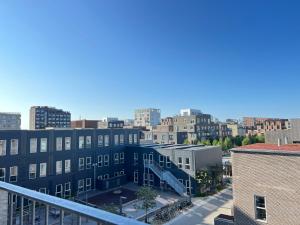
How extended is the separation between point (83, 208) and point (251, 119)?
142m

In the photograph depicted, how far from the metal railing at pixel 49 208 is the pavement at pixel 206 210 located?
19.0m

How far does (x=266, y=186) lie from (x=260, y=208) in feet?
4.70

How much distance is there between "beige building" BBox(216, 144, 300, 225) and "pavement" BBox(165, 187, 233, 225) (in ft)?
19.6

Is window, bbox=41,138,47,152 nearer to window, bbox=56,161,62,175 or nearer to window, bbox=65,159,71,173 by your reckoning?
window, bbox=56,161,62,175

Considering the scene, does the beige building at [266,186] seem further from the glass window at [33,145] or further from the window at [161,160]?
the glass window at [33,145]

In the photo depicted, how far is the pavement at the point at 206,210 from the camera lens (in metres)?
20.6

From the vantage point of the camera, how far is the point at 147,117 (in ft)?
475

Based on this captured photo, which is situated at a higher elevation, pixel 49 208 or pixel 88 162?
pixel 49 208

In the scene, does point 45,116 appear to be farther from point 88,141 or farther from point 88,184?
point 88,184

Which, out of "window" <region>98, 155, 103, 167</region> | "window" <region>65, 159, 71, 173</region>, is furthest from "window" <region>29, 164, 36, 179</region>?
"window" <region>98, 155, 103, 167</region>

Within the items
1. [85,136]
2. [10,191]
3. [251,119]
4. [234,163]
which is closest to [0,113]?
[85,136]

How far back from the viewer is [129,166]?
36469 mm

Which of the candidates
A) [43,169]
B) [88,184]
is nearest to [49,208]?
[43,169]

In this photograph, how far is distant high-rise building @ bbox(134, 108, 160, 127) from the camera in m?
144
